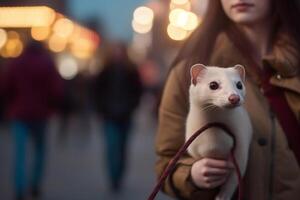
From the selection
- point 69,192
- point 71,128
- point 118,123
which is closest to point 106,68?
point 118,123

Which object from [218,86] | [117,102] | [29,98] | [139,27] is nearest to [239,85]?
[218,86]

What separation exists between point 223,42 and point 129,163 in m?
8.81

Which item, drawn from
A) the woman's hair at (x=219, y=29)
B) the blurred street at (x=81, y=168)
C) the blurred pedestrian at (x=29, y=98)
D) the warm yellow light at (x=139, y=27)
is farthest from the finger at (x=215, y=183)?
the warm yellow light at (x=139, y=27)

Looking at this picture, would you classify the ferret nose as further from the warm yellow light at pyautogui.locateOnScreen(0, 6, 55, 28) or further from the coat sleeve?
the warm yellow light at pyautogui.locateOnScreen(0, 6, 55, 28)

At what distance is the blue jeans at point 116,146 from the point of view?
8.75m

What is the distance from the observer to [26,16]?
20.6m

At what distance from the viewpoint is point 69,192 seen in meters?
8.32

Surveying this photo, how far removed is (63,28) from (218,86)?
2595 cm

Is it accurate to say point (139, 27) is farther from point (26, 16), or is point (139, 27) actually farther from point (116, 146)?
point (116, 146)

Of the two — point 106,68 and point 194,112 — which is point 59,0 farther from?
point 194,112

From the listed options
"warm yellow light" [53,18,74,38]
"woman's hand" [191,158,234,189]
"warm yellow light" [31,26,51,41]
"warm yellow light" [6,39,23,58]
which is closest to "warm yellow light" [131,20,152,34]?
"warm yellow light" [53,18,74,38]

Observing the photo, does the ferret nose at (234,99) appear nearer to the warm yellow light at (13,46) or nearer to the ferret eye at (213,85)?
the ferret eye at (213,85)

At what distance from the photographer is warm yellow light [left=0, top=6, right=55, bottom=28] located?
20.2 metres

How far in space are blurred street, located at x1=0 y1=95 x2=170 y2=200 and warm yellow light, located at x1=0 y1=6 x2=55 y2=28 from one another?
13.4ft
